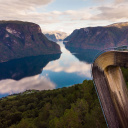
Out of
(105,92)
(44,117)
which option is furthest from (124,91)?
(44,117)

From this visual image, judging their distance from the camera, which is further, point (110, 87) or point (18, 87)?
point (18, 87)

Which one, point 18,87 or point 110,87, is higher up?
point 18,87

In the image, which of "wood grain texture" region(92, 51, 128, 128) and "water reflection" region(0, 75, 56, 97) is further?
"water reflection" region(0, 75, 56, 97)

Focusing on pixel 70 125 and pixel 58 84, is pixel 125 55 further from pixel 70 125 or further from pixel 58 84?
pixel 58 84

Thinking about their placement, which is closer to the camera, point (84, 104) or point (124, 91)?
point (124, 91)

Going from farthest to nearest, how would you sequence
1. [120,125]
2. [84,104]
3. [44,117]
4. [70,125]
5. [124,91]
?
[44,117], [84,104], [70,125], [124,91], [120,125]

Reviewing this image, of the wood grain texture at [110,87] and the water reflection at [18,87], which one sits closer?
the wood grain texture at [110,87]

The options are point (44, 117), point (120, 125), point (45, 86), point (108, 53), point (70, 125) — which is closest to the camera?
point (108, 53)

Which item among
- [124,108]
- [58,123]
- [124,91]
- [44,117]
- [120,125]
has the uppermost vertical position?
[124,91]
